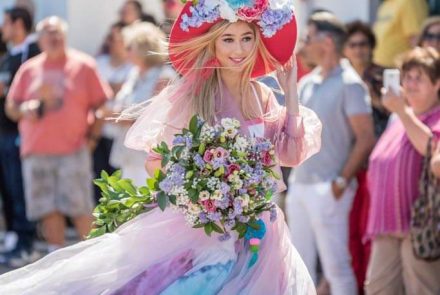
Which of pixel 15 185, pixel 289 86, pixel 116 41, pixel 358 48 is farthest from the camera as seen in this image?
pixel 116 41

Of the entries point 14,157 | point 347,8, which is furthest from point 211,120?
point 14,157

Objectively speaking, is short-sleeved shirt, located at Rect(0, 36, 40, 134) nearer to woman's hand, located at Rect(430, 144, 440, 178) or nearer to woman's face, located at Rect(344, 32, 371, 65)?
woman's face, located at Rect(344, 32, 371, 65)

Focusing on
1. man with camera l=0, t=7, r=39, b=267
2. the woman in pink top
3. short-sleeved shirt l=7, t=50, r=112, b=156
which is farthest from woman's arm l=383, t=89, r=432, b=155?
man with camera l=0, t=7, r=39, b=267

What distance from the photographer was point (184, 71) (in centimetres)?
508

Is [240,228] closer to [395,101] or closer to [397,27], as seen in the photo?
[395,101]

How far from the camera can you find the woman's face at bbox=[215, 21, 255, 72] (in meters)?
4.95

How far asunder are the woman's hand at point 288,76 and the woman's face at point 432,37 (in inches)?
110

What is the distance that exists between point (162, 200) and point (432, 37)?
3434mm

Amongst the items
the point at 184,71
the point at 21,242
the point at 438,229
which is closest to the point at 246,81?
the point at 184,71

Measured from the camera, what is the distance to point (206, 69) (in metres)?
5.05

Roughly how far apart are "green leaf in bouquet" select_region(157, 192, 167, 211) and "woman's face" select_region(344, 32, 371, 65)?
3.90m

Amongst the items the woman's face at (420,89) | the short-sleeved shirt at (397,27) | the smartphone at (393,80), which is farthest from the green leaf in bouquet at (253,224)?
the short-sleeved shirt at (397,27)

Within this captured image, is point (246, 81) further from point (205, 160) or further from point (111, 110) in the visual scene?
point (111, 110)

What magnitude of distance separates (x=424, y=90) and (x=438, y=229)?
0.78 metres
